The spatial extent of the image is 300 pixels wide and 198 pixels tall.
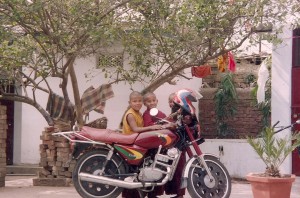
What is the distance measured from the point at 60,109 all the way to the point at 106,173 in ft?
12.8

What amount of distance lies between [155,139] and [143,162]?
381 mm

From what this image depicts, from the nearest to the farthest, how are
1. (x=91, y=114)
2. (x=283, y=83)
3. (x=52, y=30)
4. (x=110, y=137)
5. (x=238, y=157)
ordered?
1. (x=110, y=137)
2. (x=52, y=30)
3. (x=283, y=83)
4. (x=238, y=157)
5. (x=91, y=114)

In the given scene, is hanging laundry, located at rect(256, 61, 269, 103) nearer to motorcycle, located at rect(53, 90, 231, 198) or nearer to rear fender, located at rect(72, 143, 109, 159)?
motorcycle, located at rect(53, 90, 231, 198)

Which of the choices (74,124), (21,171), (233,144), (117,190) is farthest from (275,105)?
(21,171)

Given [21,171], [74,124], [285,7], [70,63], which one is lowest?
[21,171]

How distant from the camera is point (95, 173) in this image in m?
7.97

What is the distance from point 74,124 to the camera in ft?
37.2

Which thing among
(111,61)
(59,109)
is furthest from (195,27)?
(59,109)

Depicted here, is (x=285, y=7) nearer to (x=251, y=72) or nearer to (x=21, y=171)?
(x=251, y=72)

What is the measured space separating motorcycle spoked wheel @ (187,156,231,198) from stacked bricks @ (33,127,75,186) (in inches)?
150

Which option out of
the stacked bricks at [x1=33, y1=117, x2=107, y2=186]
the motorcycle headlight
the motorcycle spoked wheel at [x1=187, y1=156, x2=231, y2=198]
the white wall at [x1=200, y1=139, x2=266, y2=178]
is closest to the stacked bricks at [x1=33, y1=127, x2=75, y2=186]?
the stacked bricks at [x1=33, y1=117, x2=107, y2=186]

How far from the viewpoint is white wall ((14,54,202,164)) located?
14523mm

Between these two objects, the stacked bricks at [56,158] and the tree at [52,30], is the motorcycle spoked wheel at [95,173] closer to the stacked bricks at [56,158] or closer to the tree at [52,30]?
the tree at [52,30]

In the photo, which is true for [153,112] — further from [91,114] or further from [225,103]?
[91,114]
